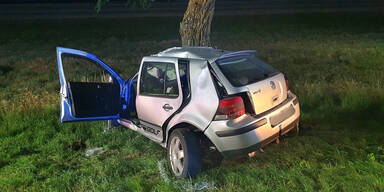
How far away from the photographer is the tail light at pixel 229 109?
3.85m

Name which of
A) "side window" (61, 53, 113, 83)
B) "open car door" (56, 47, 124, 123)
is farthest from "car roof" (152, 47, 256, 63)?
"side window" (61, 53, 113, 83)

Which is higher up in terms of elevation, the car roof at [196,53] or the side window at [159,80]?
the car roof at [196,53]

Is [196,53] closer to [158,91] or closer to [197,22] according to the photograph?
[158,91]

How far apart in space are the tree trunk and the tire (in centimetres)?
431

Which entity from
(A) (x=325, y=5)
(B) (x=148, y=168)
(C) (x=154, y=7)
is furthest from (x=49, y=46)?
(A) (x=325, y=5)

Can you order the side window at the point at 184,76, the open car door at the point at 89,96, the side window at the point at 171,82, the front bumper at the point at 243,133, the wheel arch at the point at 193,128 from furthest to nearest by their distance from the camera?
the open car door at the point at 89,96, the side window at the point at 171,82, the side window at the point at 184,76, the wheel arch at the point at 193,128, the front bumper at the point at 243,133

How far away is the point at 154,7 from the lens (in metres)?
30.4

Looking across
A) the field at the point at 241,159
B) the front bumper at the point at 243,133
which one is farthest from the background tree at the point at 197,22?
the front bumper at the point at 243,133

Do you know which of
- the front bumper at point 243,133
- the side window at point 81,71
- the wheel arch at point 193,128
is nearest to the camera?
the front bumper at point 243,133

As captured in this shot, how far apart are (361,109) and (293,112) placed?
8.42 ft

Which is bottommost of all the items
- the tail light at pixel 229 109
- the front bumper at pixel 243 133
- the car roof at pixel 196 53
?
the front bumper at pixel 243 133

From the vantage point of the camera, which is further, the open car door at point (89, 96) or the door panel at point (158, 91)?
the open car door at point (89, 96)

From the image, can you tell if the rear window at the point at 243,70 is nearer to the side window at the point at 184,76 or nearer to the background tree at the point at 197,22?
the side window at the point at 184,76

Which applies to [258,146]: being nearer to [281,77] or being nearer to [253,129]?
[253,129]
